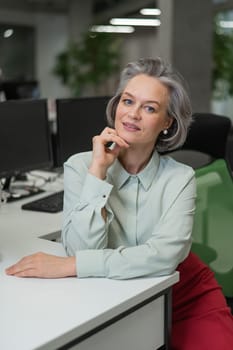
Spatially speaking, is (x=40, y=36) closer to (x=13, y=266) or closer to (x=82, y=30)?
(x=82, y=30)

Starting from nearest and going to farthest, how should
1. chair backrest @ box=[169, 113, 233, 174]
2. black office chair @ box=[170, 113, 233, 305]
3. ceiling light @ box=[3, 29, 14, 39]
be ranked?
black office chair @ box=[170, 113, 233, 305]
chair backrest @ box=[169, 113, 233, 174]
ceiling light @ box=[3, 29, 14, 39]

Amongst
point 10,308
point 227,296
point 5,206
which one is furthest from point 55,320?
point 5,206

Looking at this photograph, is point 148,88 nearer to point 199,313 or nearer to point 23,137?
point 199,313

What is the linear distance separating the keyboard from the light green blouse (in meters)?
0.66

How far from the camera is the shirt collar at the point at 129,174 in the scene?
1.63 m

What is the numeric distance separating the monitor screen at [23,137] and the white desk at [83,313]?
86cm

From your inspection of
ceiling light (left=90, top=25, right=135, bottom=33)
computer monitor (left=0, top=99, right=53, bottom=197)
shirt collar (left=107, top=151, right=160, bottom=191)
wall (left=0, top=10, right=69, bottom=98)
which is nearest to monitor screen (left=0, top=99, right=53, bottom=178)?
computer monitor (left=0, top=99, right=53, bottom=197)

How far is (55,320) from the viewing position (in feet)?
3.90

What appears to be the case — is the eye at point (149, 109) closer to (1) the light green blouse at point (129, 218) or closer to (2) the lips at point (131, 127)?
(2) the lips at point (131, 127)

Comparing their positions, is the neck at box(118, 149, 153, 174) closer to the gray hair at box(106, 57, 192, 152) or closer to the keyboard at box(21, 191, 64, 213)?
the gray hair at box(106, 57, 192, 152)

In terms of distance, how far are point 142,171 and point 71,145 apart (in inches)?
40.6

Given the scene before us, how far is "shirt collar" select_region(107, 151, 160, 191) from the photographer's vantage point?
64.0 inches

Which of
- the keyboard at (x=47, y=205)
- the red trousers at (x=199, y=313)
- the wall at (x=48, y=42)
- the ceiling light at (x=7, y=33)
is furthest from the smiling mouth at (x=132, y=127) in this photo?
the wall at (x=48, y=42)

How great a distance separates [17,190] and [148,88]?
1.29 meters
